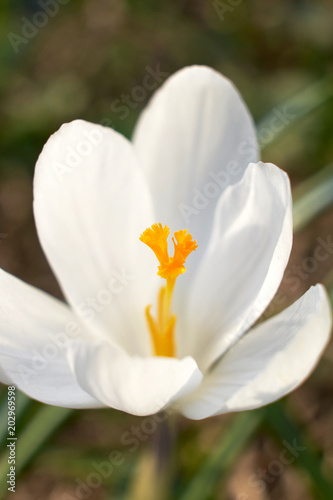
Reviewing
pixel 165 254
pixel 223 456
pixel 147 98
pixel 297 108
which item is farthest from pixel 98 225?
pixel 147 98

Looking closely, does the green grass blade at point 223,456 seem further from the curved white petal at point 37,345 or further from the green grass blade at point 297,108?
the green grass blade at point 297,108

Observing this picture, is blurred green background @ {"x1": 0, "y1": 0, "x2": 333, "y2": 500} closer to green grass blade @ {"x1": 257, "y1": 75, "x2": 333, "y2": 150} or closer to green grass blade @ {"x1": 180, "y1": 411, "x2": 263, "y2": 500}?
green grass blade @ {"x1": 257, "y1": 75, "x2": 333, "y2": 150}

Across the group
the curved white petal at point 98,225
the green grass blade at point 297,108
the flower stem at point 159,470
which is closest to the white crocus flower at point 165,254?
the curved white petal at point 98,225

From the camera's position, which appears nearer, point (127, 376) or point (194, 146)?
point (127, 376)

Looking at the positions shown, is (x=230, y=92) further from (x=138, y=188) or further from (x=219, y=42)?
(x=219, y=42)

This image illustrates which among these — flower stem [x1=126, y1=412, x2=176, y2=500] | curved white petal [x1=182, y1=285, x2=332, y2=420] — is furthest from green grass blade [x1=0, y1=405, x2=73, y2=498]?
curved white petal [x1=182, y1=285, x2=332, y2=420]

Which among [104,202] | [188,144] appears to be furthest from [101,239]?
[188,144]

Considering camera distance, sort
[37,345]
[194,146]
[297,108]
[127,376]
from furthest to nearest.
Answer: [297,108] → [194,146] → [37,345] → [127,376]

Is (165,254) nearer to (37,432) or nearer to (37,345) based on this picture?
(37,345)
